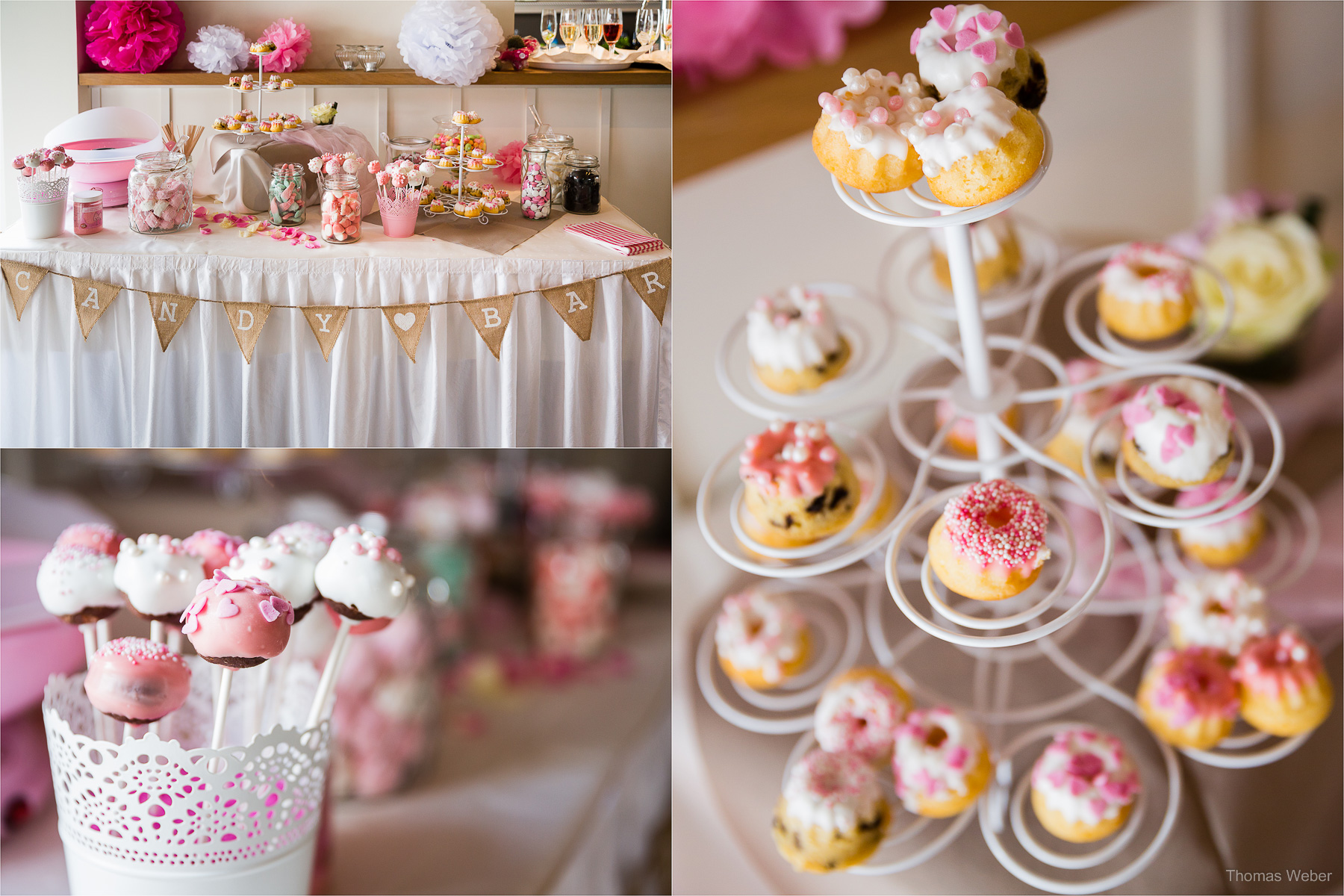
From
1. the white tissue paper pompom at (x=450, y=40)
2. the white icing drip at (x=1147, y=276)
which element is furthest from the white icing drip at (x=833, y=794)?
the white tissue paper pompom at (x=450, y=40)

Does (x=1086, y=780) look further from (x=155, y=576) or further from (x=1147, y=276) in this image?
(x=155, y=576)

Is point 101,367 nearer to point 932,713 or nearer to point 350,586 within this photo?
point 350,586

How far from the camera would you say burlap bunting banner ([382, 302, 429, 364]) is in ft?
3.29

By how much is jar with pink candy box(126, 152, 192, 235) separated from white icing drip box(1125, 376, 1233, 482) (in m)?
0.98

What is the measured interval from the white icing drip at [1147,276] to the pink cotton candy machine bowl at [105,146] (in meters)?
1.09

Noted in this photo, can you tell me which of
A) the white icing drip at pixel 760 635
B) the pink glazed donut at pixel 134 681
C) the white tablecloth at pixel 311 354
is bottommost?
the white icing drip at pixel 760 635

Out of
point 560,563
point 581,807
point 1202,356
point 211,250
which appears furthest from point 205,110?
point 1202,356

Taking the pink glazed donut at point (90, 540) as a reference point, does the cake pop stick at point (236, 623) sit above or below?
below

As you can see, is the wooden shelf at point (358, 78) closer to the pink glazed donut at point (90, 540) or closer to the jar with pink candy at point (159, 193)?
the jar with pink candy at point (159, 193)

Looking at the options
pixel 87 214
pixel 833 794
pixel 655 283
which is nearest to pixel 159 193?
pixel 87 214

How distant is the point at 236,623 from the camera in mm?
791

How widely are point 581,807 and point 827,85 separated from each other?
1.04m

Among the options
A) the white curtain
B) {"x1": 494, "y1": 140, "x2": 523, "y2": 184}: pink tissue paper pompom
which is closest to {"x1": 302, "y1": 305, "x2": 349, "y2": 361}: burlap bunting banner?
the white curtain

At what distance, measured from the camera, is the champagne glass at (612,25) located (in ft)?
3.35
